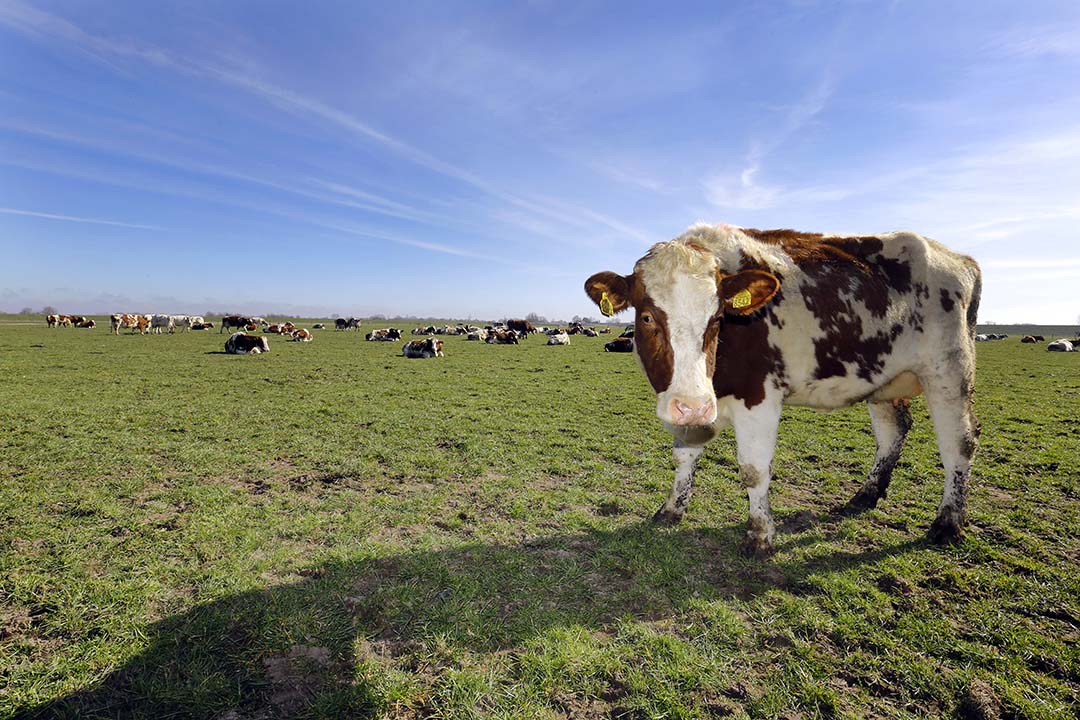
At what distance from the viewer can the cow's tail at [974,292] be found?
17.0 ft

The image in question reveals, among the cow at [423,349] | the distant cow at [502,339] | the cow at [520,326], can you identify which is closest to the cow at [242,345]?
the cow at [423,349]

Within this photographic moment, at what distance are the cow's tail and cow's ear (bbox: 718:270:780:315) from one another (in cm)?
298

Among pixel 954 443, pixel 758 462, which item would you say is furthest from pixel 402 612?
pixel 954 443

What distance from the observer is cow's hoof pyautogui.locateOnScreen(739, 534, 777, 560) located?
4.38 m

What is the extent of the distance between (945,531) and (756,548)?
2066mm

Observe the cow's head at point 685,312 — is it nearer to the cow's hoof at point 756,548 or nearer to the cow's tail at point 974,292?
the cow's hoof at point 756,548

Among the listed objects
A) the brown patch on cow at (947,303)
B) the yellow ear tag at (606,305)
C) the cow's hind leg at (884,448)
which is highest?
the brown patch on cow at (947,303)

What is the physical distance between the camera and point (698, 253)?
3988 millimetres

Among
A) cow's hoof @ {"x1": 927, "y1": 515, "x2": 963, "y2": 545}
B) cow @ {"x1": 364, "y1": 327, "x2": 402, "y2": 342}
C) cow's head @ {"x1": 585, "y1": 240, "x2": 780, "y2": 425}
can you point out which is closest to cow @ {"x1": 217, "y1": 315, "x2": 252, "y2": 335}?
cow @ {"x1": 364, "y1": 327, "x2": 402, "y2": 342}

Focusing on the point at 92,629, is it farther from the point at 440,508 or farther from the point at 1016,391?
the point at 1016,391

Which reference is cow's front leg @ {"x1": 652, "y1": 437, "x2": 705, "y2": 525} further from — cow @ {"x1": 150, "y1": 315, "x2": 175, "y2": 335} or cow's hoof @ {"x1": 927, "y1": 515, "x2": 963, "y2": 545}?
cow @ {"x1": 150, "y1": 315, "x2": 175, "y2": 335}

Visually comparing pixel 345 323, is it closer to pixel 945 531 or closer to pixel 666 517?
pixel 666 517

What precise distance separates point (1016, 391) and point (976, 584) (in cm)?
1561

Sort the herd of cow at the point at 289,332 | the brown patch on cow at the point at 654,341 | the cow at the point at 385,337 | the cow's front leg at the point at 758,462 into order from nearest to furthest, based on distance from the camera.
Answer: the brown patch on cow at the point at 654,341
the cow's front leg at the point at 758,462
the herd of cow at the point at 289,332
the cow at the point at 385,337
